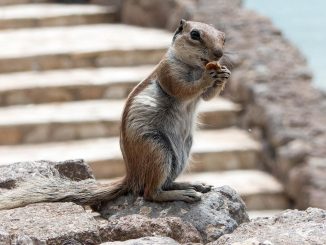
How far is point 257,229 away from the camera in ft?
A: 12.1

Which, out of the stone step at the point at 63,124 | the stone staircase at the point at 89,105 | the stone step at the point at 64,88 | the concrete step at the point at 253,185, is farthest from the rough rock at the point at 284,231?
the stone step at the point at 64,88

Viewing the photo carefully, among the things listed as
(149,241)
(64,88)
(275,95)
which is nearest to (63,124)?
(64,88)

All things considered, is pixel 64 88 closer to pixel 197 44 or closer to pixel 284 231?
pixel 197 44

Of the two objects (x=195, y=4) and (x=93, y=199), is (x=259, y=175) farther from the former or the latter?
(x=93, y=199)

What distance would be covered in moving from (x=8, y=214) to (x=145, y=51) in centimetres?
636

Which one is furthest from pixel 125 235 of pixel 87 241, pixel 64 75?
pixel 64 75

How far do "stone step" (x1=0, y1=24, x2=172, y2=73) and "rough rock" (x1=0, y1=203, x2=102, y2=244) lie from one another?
240 inches

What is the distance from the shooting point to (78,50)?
405 inches

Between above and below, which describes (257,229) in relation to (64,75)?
above

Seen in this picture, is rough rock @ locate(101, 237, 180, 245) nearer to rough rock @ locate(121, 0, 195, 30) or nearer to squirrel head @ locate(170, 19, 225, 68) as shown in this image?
squirrel head @ locate(170, 19, 225, 68)

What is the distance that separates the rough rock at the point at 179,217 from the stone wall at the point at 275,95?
3.79 meters

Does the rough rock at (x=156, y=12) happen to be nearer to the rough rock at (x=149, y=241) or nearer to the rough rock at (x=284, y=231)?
the rough rock at (x=284, y=231)

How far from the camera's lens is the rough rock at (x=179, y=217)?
3822mm

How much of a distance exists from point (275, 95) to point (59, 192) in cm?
508
